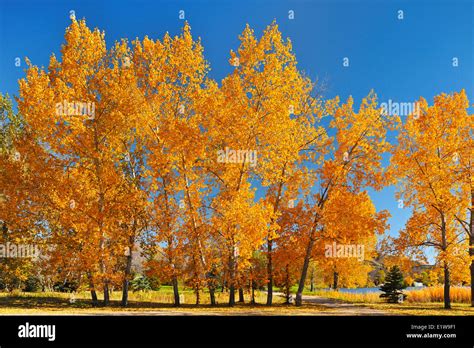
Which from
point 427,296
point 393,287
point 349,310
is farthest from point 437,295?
point 349,310

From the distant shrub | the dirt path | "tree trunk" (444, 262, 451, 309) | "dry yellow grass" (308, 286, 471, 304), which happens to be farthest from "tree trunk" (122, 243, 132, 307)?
"tree trunk" (444, 262, 451, 309)

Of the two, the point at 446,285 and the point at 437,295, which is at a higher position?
the point at 446,285

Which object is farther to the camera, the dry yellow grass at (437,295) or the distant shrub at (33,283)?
the distant shrub at (33,283)

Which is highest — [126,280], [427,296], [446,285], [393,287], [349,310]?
[126,280]

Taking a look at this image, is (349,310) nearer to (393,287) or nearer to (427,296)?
(393,287)

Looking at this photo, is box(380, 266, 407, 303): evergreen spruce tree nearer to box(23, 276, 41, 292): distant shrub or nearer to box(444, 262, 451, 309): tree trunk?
box(444, 262, 451, 309): tree trunk

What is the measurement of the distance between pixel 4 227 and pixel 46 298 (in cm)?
468

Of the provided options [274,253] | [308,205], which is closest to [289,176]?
[308,205]

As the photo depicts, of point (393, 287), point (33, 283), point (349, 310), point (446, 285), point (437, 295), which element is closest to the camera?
point (349, 310)

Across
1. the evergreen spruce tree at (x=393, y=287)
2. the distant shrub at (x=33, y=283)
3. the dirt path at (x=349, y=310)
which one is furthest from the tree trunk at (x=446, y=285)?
the distant shrub at (x=33, y=283)

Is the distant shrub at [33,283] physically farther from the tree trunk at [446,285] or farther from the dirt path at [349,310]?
the tree trunk at [446,285]

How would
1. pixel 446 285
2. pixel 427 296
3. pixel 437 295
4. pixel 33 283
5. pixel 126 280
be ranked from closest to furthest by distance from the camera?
1. pixel 446 285
2. pixel 126 280
3. pixel 437 295
4. pixel 427 296
5. pixel 33 283

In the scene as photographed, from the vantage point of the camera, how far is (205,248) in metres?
20.5
